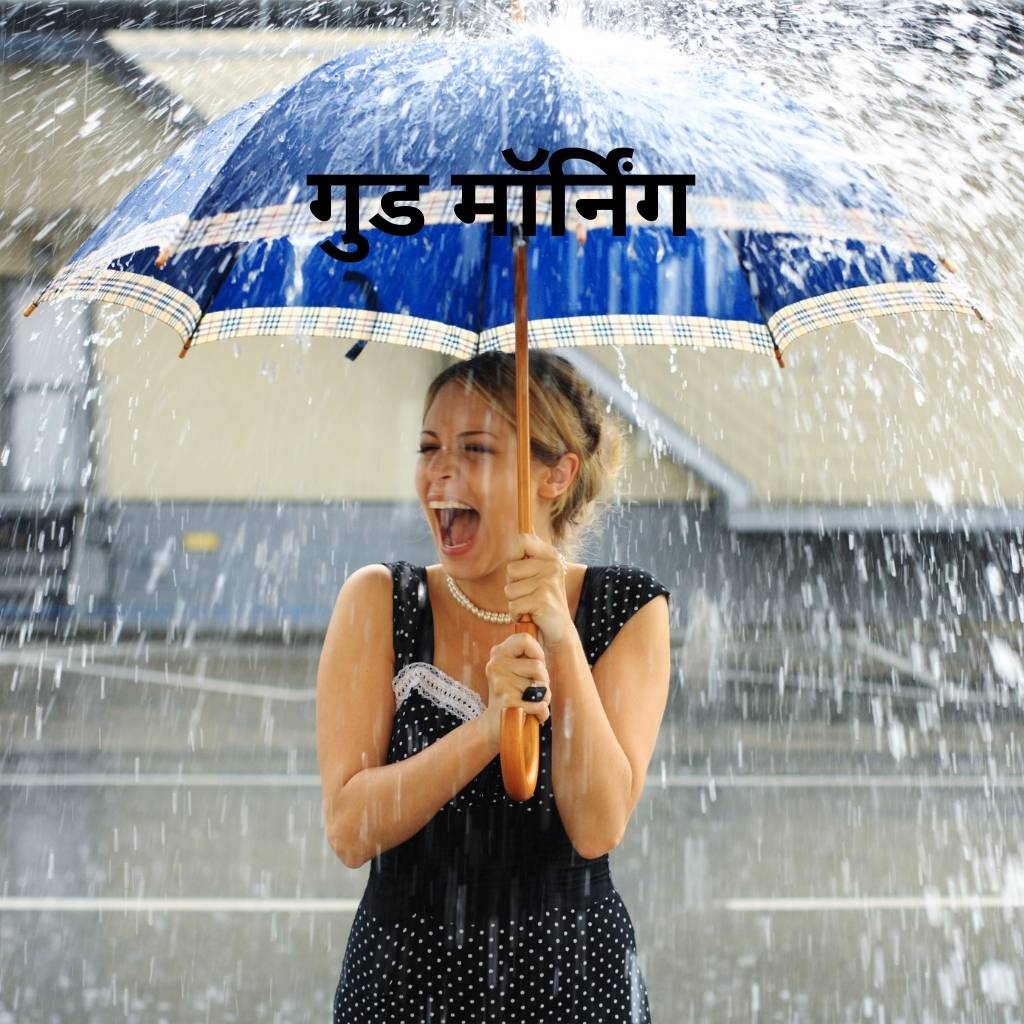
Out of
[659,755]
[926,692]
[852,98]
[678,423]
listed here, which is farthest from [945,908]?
[852,98]

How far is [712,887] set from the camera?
19.3 ft

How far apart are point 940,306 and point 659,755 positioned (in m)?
6.64

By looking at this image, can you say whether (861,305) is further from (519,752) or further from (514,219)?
(519,752)

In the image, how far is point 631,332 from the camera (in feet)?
8.27

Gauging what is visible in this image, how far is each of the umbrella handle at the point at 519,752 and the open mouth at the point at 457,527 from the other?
349 mm

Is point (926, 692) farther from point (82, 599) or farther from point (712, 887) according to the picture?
point (82, 599)

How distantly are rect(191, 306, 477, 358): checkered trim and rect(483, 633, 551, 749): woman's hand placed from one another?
64cm

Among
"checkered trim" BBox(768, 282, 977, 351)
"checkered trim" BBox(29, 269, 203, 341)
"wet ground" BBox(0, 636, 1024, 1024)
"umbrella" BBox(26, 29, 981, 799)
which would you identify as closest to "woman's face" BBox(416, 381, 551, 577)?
"umbrella" BBox(26, 29, 981, 799)

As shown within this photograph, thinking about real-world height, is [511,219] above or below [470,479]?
above

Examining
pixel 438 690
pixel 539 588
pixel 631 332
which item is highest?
pixel 631 332

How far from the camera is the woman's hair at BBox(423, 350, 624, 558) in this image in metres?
2.19

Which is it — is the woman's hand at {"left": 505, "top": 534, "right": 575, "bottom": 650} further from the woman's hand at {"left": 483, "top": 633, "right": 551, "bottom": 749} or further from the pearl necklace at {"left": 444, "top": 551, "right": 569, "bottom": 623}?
the pearl necklace at {"left": 444, "top": 551, "right": 569, "bottom": 623}

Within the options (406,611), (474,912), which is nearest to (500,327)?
(406,611)

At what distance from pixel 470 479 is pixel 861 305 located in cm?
73
